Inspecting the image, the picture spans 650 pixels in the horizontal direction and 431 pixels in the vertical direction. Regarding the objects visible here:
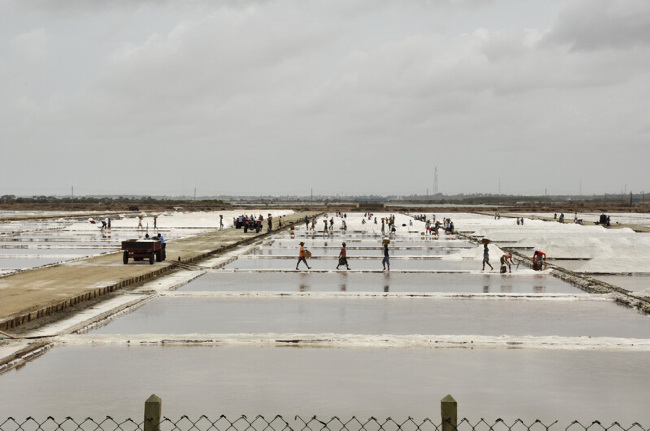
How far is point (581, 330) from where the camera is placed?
21062 millimetres

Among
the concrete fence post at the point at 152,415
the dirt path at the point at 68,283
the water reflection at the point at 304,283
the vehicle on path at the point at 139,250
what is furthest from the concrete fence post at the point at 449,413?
the vehicle on path at the point at 139,250

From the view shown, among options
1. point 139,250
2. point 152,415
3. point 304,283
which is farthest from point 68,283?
point 152,415

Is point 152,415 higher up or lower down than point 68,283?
higher up

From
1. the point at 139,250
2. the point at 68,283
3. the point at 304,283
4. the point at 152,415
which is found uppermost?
the point at 152,415

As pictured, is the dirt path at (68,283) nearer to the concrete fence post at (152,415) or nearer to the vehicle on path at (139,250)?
the vehicle on path at (139,250)

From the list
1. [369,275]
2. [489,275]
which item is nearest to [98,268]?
[369,275]

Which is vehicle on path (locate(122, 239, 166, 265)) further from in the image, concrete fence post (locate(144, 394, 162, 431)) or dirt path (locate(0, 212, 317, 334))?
concrete fence post (locate(144, 394, 162, 431))

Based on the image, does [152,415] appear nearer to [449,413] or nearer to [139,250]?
[449,413]

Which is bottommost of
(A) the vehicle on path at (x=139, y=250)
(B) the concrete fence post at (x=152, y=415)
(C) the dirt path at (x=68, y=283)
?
(C) the dirt path at (x=68, y=283)

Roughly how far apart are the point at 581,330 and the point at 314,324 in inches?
332

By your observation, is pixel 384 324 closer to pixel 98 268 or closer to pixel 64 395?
pixel 64 395

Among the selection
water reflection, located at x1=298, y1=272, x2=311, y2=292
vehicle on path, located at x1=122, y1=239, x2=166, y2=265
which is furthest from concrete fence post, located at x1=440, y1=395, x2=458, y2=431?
vehicle on path, located at x1=122, y1=239, x2=166, y2=265

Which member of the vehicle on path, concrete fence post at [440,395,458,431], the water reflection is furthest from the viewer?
the vehicle on path

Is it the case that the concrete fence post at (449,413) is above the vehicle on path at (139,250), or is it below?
above
